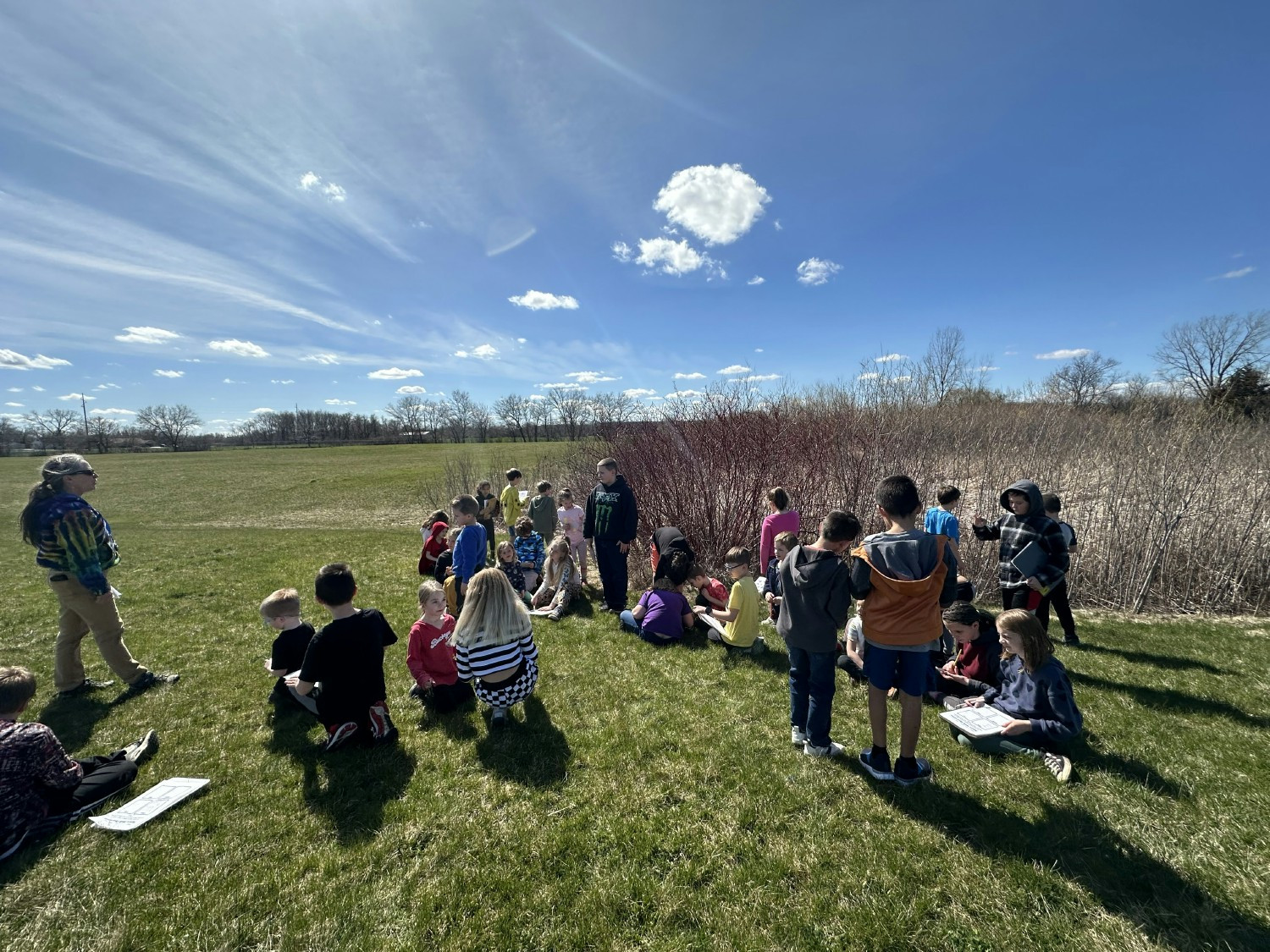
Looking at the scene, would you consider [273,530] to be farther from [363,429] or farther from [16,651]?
[363,429]

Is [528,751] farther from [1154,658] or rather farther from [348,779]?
[1154,658]

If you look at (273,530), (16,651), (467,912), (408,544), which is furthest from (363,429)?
(467,912)

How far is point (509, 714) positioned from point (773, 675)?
2.56 m

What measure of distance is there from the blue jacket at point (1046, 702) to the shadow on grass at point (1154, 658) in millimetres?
2585

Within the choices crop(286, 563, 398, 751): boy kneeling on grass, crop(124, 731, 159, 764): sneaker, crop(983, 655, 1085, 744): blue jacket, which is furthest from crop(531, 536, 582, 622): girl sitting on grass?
crop(983, 655, 1085, 744): blue jacket

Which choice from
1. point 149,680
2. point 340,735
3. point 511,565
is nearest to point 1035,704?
point 340,735

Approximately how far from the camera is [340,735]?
11.9 ft

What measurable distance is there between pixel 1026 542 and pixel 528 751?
17.6 ft

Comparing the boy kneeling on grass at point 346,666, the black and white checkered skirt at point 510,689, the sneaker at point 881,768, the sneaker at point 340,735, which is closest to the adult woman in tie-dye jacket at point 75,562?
the boy kneeling on grass at point 346,666

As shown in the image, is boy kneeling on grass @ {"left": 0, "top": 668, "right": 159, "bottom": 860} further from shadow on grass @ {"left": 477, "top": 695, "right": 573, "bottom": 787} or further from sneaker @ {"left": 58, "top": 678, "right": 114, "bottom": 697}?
shadow on grass @ {"left": 477, "top": 695, "right": 573, "bottom": 787}

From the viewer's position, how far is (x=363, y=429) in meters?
85.9

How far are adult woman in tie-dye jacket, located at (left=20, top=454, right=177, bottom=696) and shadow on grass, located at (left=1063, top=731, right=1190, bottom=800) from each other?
25.8 ft

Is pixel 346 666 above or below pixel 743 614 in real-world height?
above

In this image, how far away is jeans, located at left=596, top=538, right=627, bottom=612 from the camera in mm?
6715
